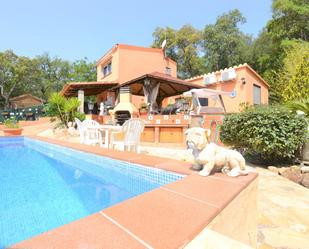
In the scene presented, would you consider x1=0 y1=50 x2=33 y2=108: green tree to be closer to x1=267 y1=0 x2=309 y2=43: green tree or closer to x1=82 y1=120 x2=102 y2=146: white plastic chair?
x1=82 y1=120 x2=102 y2=146: white plastic chair

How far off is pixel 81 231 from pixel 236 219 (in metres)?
1.29

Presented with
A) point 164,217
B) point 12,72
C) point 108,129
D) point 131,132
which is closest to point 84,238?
point 164,217

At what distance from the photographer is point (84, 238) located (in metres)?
1.17

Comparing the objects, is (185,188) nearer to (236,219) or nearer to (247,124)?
(236,219)

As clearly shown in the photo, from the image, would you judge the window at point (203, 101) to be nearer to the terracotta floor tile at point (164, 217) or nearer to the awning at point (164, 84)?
the awning at point (164, 84)

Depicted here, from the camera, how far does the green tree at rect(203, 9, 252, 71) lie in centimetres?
2536

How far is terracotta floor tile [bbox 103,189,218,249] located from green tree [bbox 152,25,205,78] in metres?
28.3

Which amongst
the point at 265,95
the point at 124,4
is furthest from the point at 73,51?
the point at 265,95

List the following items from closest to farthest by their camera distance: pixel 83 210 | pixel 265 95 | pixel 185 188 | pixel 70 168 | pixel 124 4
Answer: pixel 185 188 < pixel 83 210 < pixel 70 168 < pixel 124 4 < pixel 265 95

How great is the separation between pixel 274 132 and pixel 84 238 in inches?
206

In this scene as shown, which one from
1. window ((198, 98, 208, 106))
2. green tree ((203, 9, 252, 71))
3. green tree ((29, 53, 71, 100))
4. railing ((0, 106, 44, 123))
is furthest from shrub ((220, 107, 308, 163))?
green tree ((29, 53, 71, 100))

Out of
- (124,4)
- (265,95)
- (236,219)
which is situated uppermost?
(124,4)

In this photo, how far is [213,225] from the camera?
58.9 inches

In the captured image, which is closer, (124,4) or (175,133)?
(175,133)
